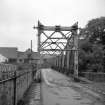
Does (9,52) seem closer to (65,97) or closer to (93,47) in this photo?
(93,47)

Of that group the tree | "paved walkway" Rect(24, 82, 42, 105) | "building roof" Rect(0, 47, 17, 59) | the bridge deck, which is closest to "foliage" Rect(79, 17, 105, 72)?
the tree

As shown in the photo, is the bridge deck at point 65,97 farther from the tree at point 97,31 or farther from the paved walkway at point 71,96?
the tree at point 97,31

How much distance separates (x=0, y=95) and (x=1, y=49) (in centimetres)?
6350

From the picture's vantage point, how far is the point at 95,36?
35250 millimetres

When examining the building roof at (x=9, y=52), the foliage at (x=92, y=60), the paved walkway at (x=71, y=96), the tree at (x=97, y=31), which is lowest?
the paved walkway at (x=71, y=96)

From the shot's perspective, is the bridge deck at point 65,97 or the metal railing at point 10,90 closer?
the metal railing at point 10,90

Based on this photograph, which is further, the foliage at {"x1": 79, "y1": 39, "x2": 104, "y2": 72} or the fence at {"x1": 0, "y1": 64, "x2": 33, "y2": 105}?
the foliage at {"x1": 79, "y1": 39, "x2": 104, "y2": 72}

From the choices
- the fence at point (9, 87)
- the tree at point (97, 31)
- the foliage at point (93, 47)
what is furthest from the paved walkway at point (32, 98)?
the tree at point (97, 31)

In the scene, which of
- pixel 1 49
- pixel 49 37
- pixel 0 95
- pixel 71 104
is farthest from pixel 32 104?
pixel 1 49

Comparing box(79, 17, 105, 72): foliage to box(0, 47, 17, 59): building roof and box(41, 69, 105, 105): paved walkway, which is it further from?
box(0, 47, 17, 59): building roof

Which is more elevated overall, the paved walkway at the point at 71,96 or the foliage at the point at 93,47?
the foliage at the point at 93,47

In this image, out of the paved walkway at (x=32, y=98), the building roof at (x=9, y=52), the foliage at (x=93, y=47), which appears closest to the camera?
the paved walkway at (x=32, y=98)

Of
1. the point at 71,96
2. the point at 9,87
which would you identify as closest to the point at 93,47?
the point at 71,96

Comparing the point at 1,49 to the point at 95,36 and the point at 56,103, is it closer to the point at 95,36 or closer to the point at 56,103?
the point at 95,36
